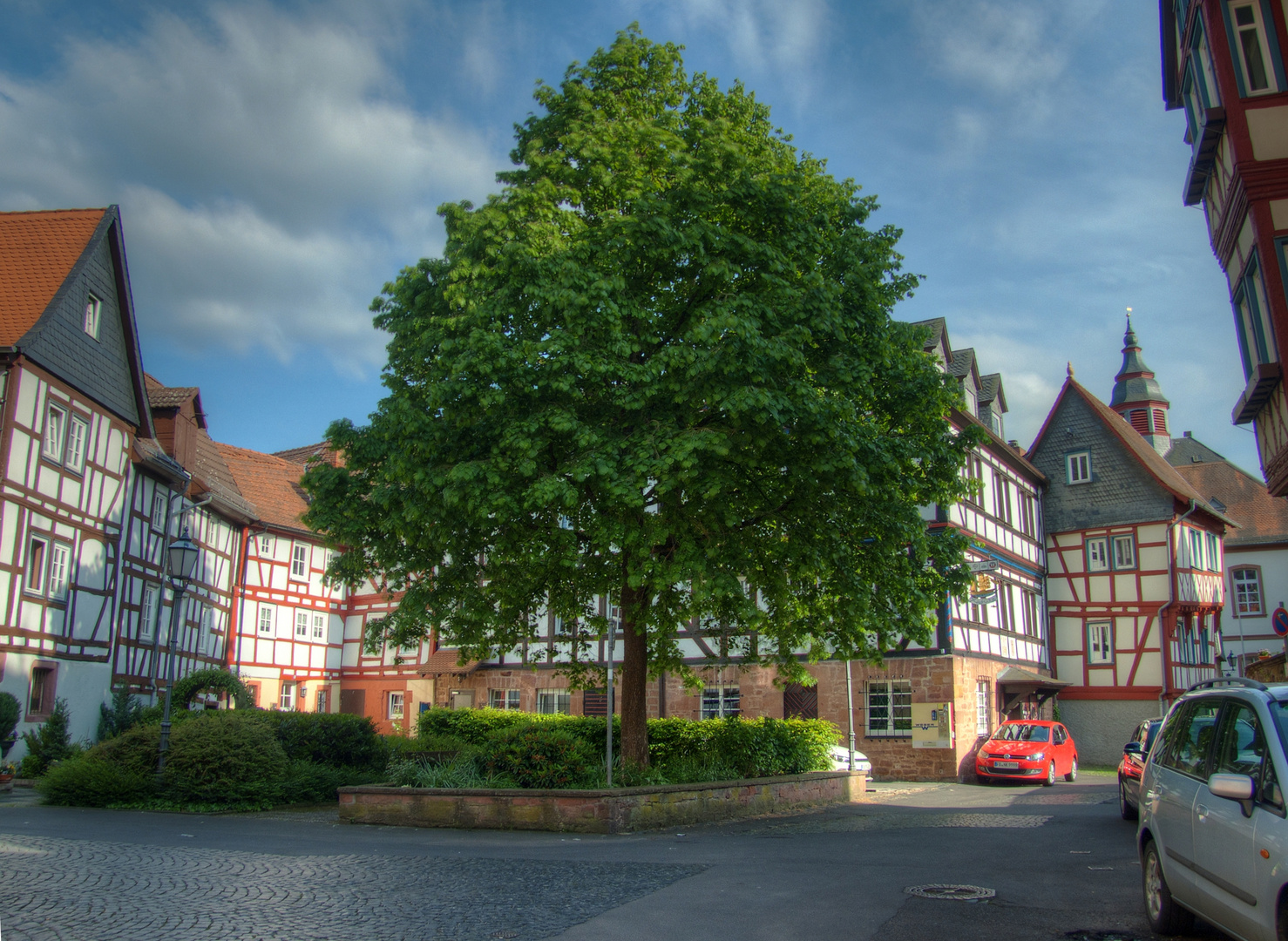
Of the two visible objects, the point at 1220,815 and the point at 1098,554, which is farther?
the point at 1098,554

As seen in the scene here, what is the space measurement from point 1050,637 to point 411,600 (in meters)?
25.8

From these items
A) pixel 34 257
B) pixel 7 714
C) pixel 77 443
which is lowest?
pixel 7 714

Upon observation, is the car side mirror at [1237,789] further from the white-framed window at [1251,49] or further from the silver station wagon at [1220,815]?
the white-framed window at [1251,49]

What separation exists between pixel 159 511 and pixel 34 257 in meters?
7.31

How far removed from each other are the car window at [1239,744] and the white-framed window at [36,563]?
876 inches

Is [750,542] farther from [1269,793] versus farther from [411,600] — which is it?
[1269,793]

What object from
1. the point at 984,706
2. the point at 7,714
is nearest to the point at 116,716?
the point at 7,714

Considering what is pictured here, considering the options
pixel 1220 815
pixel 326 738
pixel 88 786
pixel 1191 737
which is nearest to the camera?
pixel 1220 815

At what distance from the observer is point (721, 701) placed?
27094 mm

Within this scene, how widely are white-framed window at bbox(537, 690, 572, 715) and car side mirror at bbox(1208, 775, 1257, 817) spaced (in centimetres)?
2573

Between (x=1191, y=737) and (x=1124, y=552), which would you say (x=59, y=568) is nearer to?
(x=1191, y=737)

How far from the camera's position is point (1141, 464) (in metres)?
34.1

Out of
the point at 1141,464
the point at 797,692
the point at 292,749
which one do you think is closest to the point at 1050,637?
the point at 1141,464

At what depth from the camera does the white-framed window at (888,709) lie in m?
25.1
